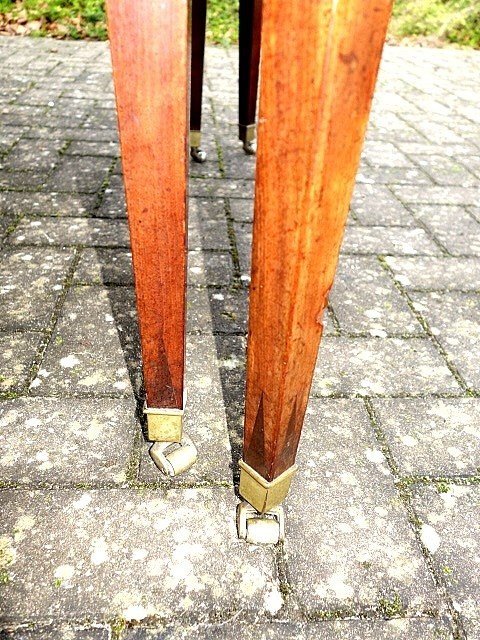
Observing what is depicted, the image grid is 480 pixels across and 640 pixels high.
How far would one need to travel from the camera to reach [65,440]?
51.4 inches

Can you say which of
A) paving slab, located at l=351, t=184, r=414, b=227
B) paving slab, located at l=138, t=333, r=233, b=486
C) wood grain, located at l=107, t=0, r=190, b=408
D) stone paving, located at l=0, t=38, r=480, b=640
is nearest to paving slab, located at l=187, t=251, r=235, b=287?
stone paving, located at l=0, t=38, r=480, b=640

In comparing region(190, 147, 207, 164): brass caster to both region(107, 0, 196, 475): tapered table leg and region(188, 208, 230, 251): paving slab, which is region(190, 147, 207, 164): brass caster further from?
region(107, 0, 196, 475): tapered table leg

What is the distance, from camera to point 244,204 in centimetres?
266

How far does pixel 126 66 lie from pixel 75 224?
1704 mm

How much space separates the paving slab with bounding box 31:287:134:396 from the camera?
1.48 metres

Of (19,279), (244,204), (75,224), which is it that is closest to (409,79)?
(244,204)

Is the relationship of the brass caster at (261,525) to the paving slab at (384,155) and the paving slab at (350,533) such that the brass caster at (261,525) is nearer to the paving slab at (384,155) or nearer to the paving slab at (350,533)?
the paving slab at (350,533)

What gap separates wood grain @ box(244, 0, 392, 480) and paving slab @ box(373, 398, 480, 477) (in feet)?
2.03

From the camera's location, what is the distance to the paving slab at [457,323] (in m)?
1.70

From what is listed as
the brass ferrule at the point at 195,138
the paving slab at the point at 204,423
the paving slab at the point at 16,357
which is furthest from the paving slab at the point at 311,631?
the brass ferrule at the point at 195,138

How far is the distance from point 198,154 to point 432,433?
227 cm

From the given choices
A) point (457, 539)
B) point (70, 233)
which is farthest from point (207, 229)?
point (457, 539)

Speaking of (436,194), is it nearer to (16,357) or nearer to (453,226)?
(453,226)

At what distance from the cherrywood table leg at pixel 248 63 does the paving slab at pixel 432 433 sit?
5.99 feet
